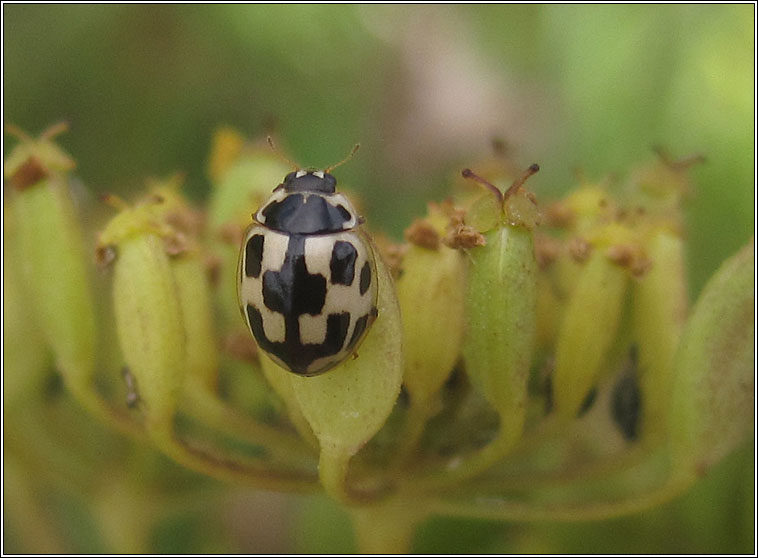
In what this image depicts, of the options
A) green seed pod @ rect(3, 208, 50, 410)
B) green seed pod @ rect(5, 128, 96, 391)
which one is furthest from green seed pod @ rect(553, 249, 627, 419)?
green seed pod @ rect(3, 208, 50, 410)

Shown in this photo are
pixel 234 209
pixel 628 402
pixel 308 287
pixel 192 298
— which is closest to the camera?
pixel 308 287

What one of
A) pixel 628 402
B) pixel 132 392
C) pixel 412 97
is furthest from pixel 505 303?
pixel 412 97

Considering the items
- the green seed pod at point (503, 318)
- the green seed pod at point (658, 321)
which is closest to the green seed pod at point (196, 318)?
the green seed pod at point (503, 318)

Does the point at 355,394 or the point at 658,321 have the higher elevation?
the point at 658,321

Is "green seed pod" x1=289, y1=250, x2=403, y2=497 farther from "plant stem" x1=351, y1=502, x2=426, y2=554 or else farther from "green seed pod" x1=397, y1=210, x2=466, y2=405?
"plant stem" x1=351, y1=502, x2=426, y2=554

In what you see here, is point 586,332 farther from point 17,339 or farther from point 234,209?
point 17,339

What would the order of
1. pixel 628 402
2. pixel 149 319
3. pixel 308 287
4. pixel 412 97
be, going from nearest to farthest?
1. pixel 308 287
2. pixel 149 319
3. pixel 628 402
4. pixel 412 97
